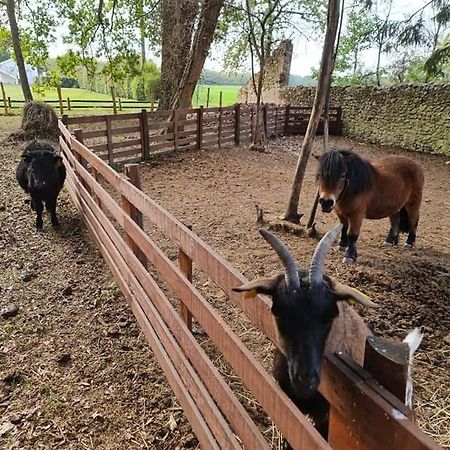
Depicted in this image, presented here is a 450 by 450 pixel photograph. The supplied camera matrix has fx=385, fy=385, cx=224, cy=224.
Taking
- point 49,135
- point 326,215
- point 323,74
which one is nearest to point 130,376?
point 323,74

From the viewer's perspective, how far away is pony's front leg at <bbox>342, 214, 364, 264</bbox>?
201 inches

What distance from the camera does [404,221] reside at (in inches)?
234

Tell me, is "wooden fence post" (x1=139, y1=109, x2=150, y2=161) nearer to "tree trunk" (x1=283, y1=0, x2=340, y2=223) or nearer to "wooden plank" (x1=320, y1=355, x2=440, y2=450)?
"tree trunk" (x1=283, y1=0, x2=340, y2=223)

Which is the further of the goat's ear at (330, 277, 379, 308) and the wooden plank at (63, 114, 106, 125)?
the wooden plank at (63, 114, 106, 125)

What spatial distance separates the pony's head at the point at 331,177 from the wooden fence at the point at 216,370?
2.20 meters

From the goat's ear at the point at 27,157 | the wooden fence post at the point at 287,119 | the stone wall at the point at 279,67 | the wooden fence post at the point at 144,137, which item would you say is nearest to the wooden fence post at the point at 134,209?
the goat's ear at the point at 27,157

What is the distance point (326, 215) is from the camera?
761 centimetres

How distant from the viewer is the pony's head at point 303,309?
1.42 m

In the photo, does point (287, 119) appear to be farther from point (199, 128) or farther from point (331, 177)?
point (331, 177)

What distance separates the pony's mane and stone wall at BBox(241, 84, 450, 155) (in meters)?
12.1

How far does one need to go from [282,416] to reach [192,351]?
1009 mm

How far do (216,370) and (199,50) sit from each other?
13395mm

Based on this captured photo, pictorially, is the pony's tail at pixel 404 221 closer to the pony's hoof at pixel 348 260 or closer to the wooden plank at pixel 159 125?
the pony's hoof at pixel 348 260

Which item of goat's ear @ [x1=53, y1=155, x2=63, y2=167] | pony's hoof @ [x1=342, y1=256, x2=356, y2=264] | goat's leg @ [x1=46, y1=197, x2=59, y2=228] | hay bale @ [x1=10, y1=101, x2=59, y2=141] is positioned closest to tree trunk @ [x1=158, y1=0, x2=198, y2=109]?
hay bale @ [x1=10, y1=101, x2=59, y2=141]
